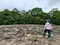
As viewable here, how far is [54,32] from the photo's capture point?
13.9 metres

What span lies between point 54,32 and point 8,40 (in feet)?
9.87

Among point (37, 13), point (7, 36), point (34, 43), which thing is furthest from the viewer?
point (37, 13)

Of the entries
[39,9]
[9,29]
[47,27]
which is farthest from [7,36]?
[39,9]

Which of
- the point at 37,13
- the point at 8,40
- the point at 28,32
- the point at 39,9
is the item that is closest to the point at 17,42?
the point at 8,40

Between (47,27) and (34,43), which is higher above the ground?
(47,27)

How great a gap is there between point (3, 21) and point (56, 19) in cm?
495

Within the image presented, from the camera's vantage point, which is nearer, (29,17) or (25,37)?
(25,37)

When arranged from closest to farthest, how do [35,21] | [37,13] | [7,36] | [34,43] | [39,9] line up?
1. [34,43]
2. [7,36]
3. [35,21]
4. [37,13]
5. [39,9]

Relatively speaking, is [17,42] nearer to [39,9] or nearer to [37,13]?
[37,13]

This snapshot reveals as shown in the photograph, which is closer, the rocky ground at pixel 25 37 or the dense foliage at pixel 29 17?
the rocky ground at pixel 25 37

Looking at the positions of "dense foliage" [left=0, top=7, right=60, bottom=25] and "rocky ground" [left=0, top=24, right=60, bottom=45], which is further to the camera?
"dense foliage" [left=0, top=7, right=60, bottom=25]

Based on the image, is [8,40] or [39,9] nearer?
[8,40]

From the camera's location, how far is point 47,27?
38.1 ft

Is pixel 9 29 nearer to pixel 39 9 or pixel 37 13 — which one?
pixel 37 13
